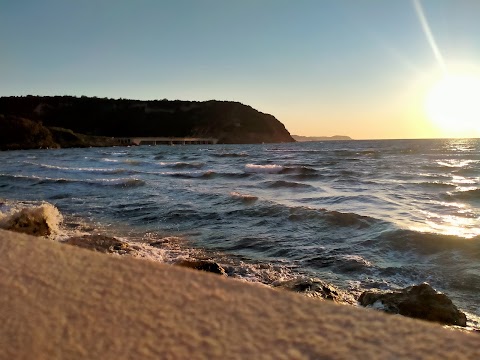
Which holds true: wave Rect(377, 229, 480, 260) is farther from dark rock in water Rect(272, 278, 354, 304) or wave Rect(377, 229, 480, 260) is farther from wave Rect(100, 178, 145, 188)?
wave Rect(100, 178, 145, 188)

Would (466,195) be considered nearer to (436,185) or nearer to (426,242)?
(436,185)

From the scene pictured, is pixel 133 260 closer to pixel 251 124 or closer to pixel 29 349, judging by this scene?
pixel 29 349

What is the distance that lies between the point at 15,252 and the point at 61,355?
0.83 meters

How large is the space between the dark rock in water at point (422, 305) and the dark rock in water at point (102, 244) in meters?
4.04

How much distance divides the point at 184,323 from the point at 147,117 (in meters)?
148

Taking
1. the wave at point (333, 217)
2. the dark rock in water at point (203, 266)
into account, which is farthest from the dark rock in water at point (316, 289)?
the wave at point (333, 217)

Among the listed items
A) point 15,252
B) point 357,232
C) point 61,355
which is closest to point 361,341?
point 61,355

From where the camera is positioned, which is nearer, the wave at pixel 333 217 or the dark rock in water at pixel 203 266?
the dark rock in water at pixel 203 266

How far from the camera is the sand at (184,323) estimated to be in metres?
0.92

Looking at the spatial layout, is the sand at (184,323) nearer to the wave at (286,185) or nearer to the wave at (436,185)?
the wave at (286,185)

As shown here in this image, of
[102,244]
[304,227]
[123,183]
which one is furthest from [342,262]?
[123,183]

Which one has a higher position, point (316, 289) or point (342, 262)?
point (316, 289)

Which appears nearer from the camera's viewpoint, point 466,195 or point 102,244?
point 102,244

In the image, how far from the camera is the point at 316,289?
4836 millimetres
